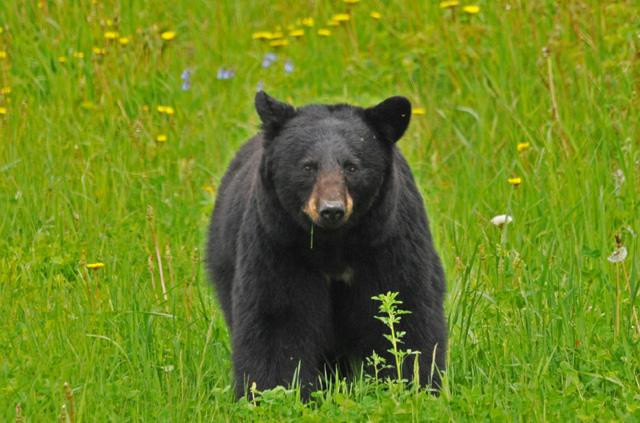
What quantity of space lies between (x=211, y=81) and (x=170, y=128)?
81 cm

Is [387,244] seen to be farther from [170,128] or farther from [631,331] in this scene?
[170,128]

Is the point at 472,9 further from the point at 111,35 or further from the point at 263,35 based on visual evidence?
the point at 111,35

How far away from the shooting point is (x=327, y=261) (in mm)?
4766

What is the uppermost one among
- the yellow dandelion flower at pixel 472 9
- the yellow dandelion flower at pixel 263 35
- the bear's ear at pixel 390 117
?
the bear's ear at pixel 390 117

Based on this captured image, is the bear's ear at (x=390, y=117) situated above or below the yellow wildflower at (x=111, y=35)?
above

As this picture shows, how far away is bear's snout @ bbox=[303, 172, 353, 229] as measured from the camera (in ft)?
14.5

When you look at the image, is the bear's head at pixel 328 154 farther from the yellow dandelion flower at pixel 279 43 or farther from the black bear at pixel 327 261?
the yellow dandelion flower at pixel 279 43

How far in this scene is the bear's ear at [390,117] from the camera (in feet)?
15.9

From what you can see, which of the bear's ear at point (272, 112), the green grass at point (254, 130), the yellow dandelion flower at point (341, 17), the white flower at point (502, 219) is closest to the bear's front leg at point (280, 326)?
the green grass at point (254, 130)

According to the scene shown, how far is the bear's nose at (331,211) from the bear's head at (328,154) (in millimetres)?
10

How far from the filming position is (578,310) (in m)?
4.91

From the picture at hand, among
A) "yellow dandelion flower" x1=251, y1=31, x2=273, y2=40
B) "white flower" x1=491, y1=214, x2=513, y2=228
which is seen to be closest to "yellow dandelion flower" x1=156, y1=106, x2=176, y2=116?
"yellow dandelion flower" x1=251, y1=31, x2=273, y2=40

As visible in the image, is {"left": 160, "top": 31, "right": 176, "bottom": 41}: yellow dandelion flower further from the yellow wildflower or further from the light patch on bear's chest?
the light patch on bear's chest

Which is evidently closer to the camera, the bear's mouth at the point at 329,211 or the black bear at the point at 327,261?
the bear's mouth at the point at 329,211
